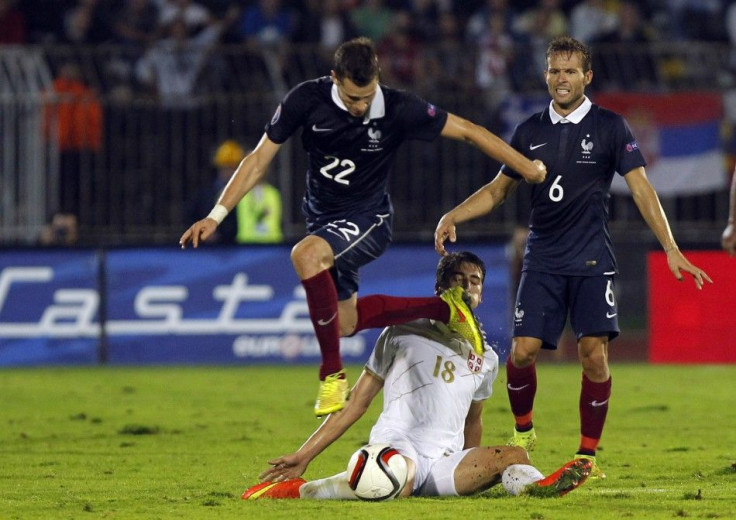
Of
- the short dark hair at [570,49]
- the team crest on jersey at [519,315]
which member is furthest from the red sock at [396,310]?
the short dark hair at [570,49]

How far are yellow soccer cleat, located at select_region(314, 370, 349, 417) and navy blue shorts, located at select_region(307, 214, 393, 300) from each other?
2.42 feet

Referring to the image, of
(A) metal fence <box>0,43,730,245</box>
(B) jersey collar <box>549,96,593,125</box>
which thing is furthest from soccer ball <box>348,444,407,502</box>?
(A) metal fence <box>0,43,730,245</box>

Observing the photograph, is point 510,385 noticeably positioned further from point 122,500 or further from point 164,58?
point 164,58

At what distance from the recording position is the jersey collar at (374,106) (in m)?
8.01

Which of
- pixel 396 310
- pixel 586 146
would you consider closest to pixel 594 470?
pixel 396 310

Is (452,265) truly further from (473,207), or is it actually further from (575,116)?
(575,116)

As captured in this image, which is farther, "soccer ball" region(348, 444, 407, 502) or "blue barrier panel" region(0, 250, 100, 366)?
"blue barrier panel" region(0, 250, 100, 366)

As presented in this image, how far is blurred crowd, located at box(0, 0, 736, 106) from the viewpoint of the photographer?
1739cm

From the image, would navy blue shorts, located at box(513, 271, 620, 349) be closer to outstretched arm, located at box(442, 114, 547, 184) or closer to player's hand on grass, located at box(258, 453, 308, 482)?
outstretched arm, located at box(442, 114, 547, 184)

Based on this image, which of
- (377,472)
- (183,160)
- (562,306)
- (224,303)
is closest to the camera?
(377,472)

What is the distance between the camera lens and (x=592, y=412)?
8.07 meters

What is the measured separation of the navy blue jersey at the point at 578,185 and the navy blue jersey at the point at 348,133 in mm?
658

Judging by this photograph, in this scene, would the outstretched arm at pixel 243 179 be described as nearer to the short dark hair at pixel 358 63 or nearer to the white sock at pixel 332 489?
the short dark hair at pixel 358 63

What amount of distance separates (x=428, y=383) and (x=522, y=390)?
1288mm
